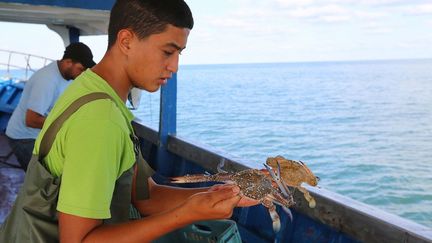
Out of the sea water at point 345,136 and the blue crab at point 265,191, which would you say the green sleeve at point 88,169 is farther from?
the sea water at point 345,136

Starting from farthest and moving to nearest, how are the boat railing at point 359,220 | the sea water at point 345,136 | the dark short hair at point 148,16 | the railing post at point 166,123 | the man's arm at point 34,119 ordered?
1. the sea water at point 345,136
2. the railing post at point 166,123
3. the man's arm at point 34,119
4. the boat railing at point 359,220
5. the dark short hair at point 148,16

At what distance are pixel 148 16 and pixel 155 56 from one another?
14cm

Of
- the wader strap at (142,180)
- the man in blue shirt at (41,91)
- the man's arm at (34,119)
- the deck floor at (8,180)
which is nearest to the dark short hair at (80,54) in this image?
the man in blue shirt at (41,91)

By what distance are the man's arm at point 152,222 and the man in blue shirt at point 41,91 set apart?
132 inches

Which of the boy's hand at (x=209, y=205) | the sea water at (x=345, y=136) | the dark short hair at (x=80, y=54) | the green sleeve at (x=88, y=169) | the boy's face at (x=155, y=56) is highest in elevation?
the dark short hair at (x=80, y=54)

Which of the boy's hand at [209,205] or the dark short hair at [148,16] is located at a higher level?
the dark short hair at [148,16]

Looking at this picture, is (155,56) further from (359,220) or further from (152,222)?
(359,220)

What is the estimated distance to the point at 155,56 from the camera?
62.2 inches

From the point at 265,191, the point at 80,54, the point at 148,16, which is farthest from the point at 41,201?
the point at 80,54

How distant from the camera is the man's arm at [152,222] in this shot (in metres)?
1.39

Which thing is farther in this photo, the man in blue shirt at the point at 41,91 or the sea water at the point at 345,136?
the sea water at the point at 345,136

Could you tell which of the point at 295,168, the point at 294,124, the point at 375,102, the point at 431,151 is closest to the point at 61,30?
the point at 295,168

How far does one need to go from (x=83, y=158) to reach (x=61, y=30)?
7.15 m

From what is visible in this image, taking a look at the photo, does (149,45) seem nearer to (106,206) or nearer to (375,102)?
(106,206)
